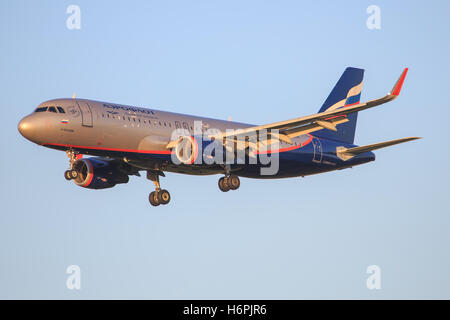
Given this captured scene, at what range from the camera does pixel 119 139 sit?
51750mm

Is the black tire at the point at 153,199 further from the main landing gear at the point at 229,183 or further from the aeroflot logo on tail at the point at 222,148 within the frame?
the aeroflot logo on tail at the point at 222,148

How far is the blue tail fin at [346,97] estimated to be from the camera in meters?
64.8

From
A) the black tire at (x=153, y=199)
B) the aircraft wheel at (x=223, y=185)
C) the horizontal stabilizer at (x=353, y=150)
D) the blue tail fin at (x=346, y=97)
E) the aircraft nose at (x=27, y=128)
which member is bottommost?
the black tire at (x=153, y=199)

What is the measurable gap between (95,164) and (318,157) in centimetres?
1568

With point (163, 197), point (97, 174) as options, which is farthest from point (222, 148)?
point (97, 174)

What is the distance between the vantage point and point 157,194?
5806cm

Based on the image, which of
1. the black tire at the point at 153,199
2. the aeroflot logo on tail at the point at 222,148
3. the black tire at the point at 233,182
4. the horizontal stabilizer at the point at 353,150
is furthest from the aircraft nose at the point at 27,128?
the horizontal stabilizer at the point at 353,150

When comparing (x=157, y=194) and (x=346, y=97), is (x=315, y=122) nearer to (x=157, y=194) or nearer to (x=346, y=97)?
(x=157, y=194)

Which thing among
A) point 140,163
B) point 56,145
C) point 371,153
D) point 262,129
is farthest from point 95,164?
point 371,153

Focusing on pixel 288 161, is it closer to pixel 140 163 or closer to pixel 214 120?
pixel 214 120

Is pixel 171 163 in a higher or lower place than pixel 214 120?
lower

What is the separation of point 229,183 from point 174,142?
5.20 metres

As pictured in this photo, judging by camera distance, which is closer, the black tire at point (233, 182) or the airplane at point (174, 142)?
the airplane at point (174, 142)

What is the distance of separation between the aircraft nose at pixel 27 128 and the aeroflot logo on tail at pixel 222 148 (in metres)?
8.52
